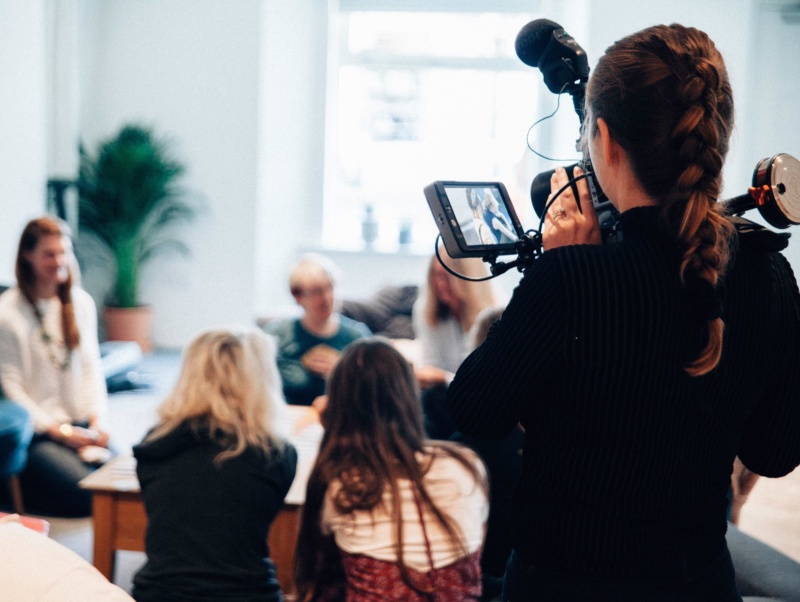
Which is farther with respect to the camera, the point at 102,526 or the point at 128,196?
the point at 128,196

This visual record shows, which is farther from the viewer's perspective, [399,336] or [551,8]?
[551,8]

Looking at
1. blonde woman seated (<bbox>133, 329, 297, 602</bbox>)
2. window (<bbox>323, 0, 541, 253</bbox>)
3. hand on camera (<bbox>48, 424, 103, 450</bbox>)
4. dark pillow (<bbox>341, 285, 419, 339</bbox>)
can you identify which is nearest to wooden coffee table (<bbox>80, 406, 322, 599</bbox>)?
blonde woman seated (<bbox>133, 329, 297, 602</bbox>)

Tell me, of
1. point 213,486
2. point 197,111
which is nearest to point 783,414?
point 213,486

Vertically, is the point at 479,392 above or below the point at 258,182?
below

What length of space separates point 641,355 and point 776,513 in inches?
102

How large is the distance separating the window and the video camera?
5.84 m

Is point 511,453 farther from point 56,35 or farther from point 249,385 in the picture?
point 56,35

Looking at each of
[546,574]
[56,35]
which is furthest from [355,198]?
[546,574]

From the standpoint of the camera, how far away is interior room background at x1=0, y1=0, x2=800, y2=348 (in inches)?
207

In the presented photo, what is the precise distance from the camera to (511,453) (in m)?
2.25

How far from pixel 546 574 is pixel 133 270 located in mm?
5860

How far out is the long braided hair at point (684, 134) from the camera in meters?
0.81

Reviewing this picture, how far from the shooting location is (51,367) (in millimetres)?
3389

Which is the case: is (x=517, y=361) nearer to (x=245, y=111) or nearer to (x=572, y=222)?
(x=572, y=222)
